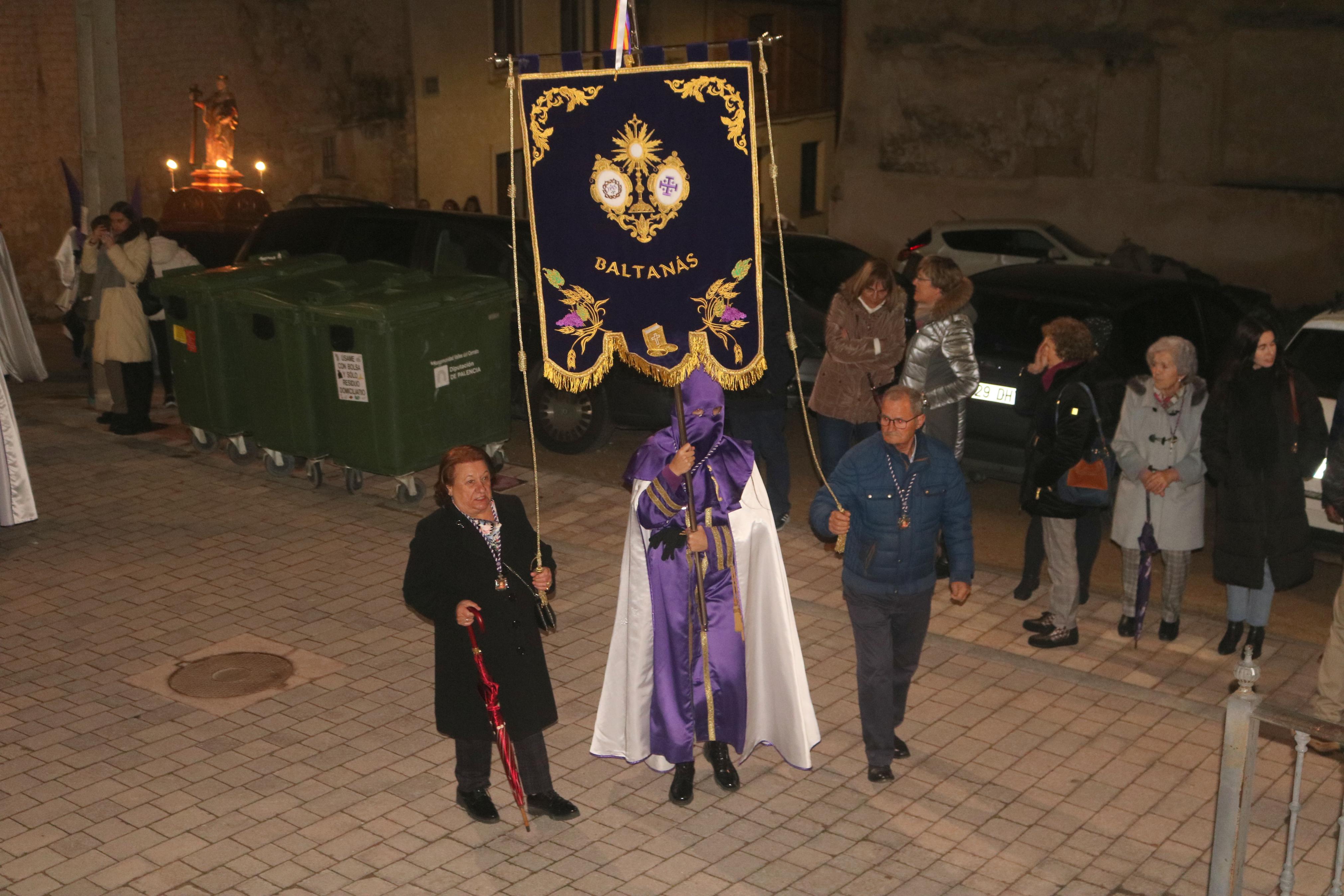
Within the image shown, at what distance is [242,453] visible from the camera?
11.4m

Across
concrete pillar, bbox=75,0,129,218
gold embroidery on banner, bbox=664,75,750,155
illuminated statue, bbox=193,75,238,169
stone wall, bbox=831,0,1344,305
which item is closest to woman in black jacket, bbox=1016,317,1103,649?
gold embroidery on banner, bbox=664,75,750,155

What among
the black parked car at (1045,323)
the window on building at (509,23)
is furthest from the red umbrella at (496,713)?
the window on building at (509,23)

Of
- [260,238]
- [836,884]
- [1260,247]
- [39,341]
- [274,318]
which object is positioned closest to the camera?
[836,884]

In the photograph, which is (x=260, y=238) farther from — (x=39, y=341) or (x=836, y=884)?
(x=836, y=884)

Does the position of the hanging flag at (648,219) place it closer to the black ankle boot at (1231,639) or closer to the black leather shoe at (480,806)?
the black leather shoe at (480,806)

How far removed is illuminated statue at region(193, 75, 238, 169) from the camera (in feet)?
67.9

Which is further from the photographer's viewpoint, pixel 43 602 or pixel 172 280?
pixel 172 280

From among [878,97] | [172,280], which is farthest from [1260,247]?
[172,280]

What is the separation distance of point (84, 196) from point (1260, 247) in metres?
15.1

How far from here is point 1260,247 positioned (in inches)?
801

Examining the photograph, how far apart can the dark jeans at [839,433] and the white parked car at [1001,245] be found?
1083cm

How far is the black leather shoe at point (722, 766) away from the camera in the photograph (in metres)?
6.35

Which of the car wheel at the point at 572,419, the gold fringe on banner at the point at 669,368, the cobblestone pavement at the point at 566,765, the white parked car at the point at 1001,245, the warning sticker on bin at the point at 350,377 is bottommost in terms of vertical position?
the cobblestone pavement at the point at 566,765

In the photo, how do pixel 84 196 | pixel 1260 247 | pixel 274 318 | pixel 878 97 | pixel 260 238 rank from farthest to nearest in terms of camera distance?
pixel 878 97 → pixel 1260 247 → pixel 84 196 → pixel 260 238 → pixel 274 318
